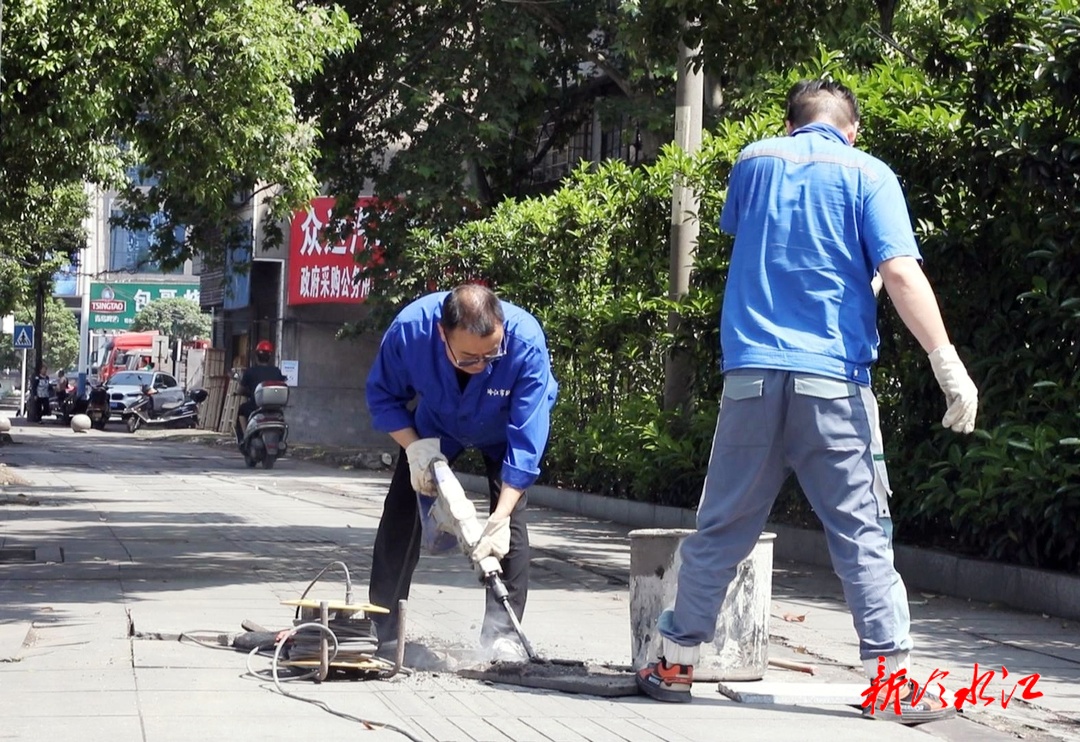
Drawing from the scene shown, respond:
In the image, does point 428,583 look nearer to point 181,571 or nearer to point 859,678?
point 181,571

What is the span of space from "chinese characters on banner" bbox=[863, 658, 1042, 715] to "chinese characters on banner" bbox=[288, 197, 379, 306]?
26.7 metres

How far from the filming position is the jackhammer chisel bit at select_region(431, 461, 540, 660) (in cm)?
586

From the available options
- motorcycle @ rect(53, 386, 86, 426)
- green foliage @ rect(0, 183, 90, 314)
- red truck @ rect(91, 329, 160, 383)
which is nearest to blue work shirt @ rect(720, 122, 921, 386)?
green foliage @ rect(0, 183, 90, 314)

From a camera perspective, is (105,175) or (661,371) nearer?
(661,371)

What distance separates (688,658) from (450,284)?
1429 cm

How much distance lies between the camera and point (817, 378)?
5.16 m

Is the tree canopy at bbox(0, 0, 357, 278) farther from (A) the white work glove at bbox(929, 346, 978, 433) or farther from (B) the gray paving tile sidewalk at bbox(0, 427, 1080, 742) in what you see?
(A) the white work glove at bbox(929, 346, 978, 433)

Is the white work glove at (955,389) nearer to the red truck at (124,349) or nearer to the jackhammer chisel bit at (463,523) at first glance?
the jackhammer chisel bit at (463,523)

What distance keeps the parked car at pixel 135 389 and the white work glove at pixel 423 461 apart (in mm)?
38432

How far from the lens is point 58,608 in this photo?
25.2 feet

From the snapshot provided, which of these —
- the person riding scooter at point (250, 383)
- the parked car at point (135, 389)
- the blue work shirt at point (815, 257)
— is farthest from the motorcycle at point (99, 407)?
the blue work shirt at point (815, 257)

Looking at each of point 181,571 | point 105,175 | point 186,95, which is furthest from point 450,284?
point 181,571

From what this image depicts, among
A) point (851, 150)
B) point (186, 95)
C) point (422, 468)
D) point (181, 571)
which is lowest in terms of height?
point (181, 571)

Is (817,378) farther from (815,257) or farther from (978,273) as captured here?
(978,273)
